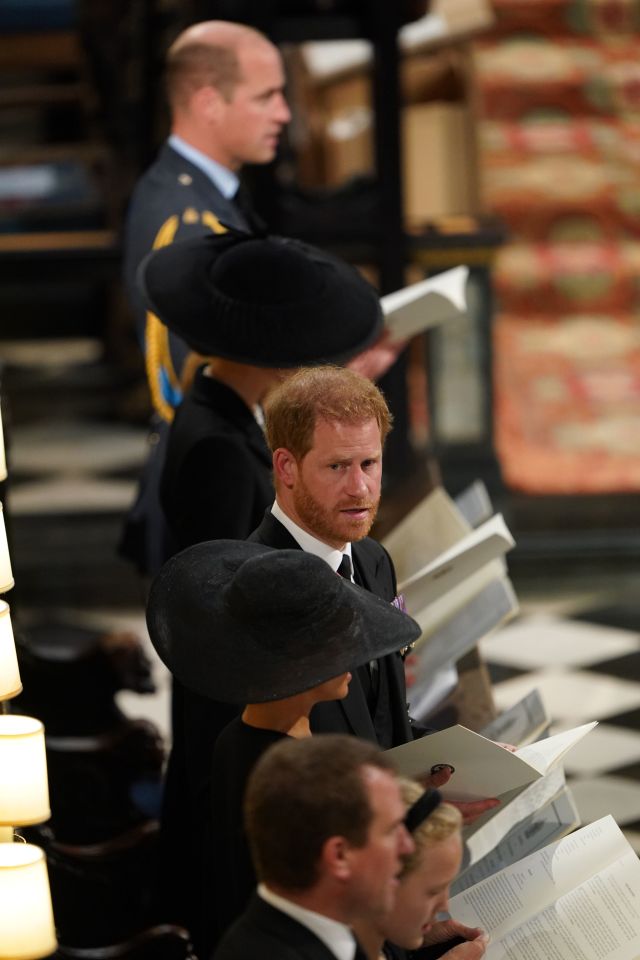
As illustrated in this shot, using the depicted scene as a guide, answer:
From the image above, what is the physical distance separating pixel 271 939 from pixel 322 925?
53 mm

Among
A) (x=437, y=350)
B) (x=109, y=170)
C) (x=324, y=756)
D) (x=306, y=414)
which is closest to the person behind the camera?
(x=324, y=756)

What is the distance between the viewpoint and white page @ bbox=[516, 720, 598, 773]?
7.64 ft

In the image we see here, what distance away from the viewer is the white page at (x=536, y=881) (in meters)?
2.38

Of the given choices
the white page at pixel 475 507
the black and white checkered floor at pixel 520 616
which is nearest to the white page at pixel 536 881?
the white page at pixel 475 507

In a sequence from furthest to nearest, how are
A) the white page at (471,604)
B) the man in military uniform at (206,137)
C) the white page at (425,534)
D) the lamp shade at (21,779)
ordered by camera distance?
the man in military uniform at (206,137) < the white page at (425,534) < the white page at (471,604) < the lamp shade at (21,779)

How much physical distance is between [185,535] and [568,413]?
198 inches

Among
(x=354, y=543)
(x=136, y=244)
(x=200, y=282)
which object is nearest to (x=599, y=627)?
(x=136, y=244)

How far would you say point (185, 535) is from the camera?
117 inches

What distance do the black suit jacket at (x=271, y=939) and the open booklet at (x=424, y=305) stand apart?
6.30 feet

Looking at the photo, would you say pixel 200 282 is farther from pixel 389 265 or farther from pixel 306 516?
pixel 389 265

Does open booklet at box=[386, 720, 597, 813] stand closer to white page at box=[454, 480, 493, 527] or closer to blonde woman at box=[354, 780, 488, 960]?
blonde woman at box=[354, 780, 488, 960]

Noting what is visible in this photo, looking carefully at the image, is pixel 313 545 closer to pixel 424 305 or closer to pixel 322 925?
pixel 322 925

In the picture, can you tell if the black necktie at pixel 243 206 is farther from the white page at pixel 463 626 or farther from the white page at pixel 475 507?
the white page at pixel 463 626

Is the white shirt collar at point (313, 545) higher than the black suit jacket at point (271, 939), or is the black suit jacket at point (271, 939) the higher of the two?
the white shirt collar at point (313, 545)
